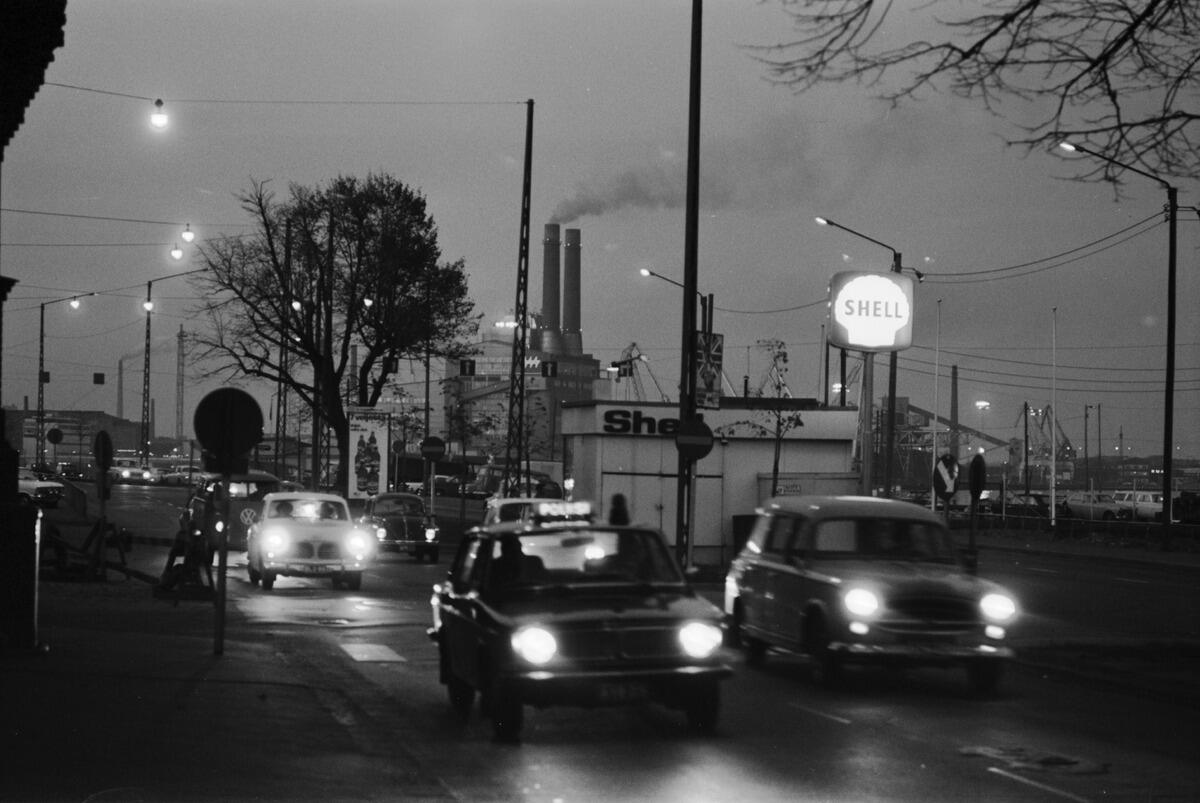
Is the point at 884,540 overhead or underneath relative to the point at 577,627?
overhead

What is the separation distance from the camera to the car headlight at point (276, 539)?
89.1ft

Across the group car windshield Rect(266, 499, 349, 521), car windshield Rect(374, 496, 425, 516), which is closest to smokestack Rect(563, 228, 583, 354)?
car windshield Rect(374, 496, 425, 516)

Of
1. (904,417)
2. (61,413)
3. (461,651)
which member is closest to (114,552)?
(461,651)

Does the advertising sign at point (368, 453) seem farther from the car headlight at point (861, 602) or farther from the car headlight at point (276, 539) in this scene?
the car headlight at point (861, 602)

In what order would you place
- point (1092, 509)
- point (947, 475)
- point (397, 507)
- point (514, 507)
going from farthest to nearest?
point (1092, 509) → point (397, 507) → point (514, 507) → point (947, 475)

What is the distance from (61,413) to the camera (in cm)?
17275

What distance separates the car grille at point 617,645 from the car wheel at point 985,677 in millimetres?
4252

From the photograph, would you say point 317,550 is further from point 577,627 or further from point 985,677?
point 577,627

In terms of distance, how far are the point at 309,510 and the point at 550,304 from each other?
424 feet

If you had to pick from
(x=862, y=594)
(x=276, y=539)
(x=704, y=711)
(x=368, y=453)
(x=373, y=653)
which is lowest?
(x=373, y=653)

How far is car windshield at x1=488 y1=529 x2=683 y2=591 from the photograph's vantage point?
37.0 feet

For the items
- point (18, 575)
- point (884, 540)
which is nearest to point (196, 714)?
point (18, 575)

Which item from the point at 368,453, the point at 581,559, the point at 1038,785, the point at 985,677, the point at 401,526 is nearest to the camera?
the point at 1038,785

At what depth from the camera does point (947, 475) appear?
24891 mm
